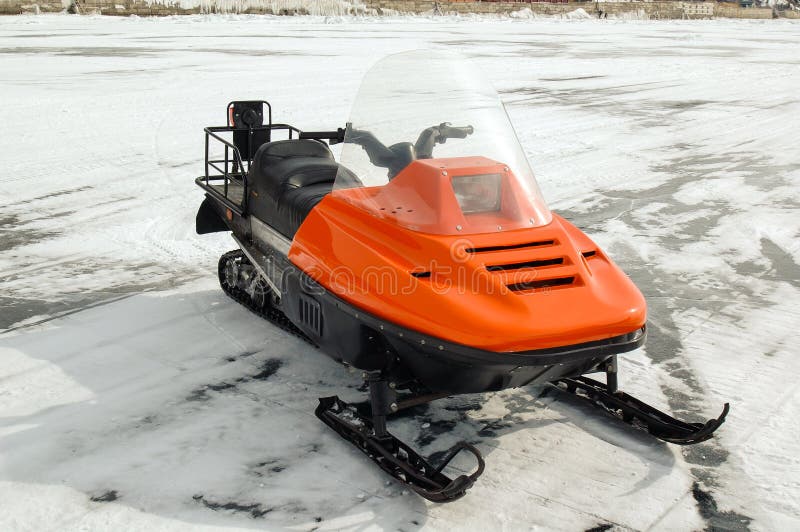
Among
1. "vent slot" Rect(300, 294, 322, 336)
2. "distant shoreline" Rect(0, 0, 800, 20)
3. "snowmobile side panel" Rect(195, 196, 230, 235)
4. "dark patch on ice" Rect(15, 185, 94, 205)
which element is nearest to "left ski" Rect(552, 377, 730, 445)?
"vent slot" Rect(300, 294, 322, 336)

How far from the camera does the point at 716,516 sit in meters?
2.87

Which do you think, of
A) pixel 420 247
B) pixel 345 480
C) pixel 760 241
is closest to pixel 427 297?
pixel 420 247

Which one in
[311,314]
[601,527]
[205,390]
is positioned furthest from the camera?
[205,390]

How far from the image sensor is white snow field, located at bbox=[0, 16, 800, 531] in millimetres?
2936

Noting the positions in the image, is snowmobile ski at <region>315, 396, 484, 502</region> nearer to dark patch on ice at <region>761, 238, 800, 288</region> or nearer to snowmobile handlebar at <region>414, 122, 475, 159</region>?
snowmobile handlebar at <region>414, 122, 475, 159</region>

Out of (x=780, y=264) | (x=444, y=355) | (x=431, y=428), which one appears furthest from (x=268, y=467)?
(x=780, y=264)

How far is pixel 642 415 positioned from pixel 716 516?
0.61 meters

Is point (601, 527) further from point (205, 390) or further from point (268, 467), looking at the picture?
point (205, 390)

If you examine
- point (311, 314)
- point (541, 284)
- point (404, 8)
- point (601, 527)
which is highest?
point (404, 8)

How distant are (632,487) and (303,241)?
1740 mm

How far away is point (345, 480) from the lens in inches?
121

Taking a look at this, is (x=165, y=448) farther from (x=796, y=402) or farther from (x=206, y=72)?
(x=206, y=72)

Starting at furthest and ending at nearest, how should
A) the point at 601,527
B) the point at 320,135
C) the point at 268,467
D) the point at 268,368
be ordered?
the point at 320,135, the point at 268,368, the point at 268,467, the point at 601,527

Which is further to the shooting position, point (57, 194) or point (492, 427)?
point (57, 194)
